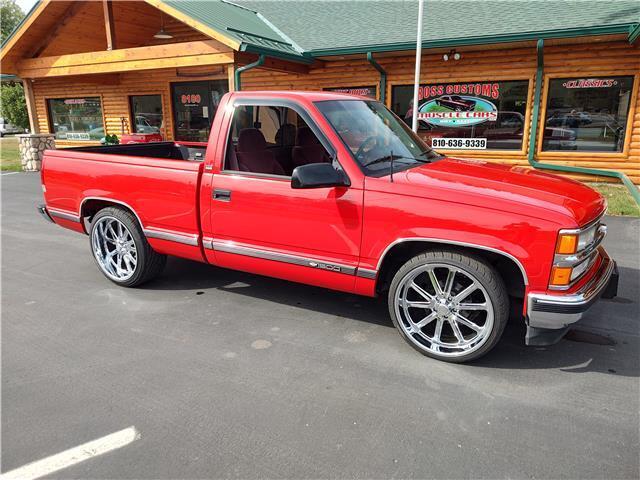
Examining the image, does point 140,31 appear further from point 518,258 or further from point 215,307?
point 518,258

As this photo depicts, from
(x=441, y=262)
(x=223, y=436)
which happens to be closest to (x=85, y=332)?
(x=223, y=436)

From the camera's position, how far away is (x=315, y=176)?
11.2ft

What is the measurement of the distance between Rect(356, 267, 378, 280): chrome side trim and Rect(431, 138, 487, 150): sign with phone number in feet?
31.8

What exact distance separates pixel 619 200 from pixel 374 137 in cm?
733

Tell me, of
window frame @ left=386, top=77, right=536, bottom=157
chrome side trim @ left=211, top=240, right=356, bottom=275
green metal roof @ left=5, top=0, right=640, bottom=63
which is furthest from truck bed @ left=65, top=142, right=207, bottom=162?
window frame @ left=386, top=77, right=536, bottom=157

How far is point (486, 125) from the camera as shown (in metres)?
12.1

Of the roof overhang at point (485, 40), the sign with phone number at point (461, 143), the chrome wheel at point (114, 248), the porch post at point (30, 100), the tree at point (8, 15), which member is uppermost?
the tree at point (8, 15)

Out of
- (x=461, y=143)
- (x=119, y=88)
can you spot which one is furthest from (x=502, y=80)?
(x=119, y=88)

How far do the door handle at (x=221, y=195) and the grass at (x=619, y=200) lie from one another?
708 centimetres

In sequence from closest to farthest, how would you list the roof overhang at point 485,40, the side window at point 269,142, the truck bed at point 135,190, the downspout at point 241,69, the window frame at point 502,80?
the side window at point 269,142
the truck bed at point 135,190
the roof overhang at point 485,40
the downspout at point 241,69
the window frame at point 502,80

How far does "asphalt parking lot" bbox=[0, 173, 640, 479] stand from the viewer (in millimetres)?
2518

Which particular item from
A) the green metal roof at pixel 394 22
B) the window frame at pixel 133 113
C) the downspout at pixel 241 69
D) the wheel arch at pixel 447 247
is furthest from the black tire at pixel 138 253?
the window frame at pixel 133 113

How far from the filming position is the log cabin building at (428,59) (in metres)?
10.5

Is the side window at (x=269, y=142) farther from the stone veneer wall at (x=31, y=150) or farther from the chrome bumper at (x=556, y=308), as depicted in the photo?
the stone veneer wall at (x=31, y=150)
